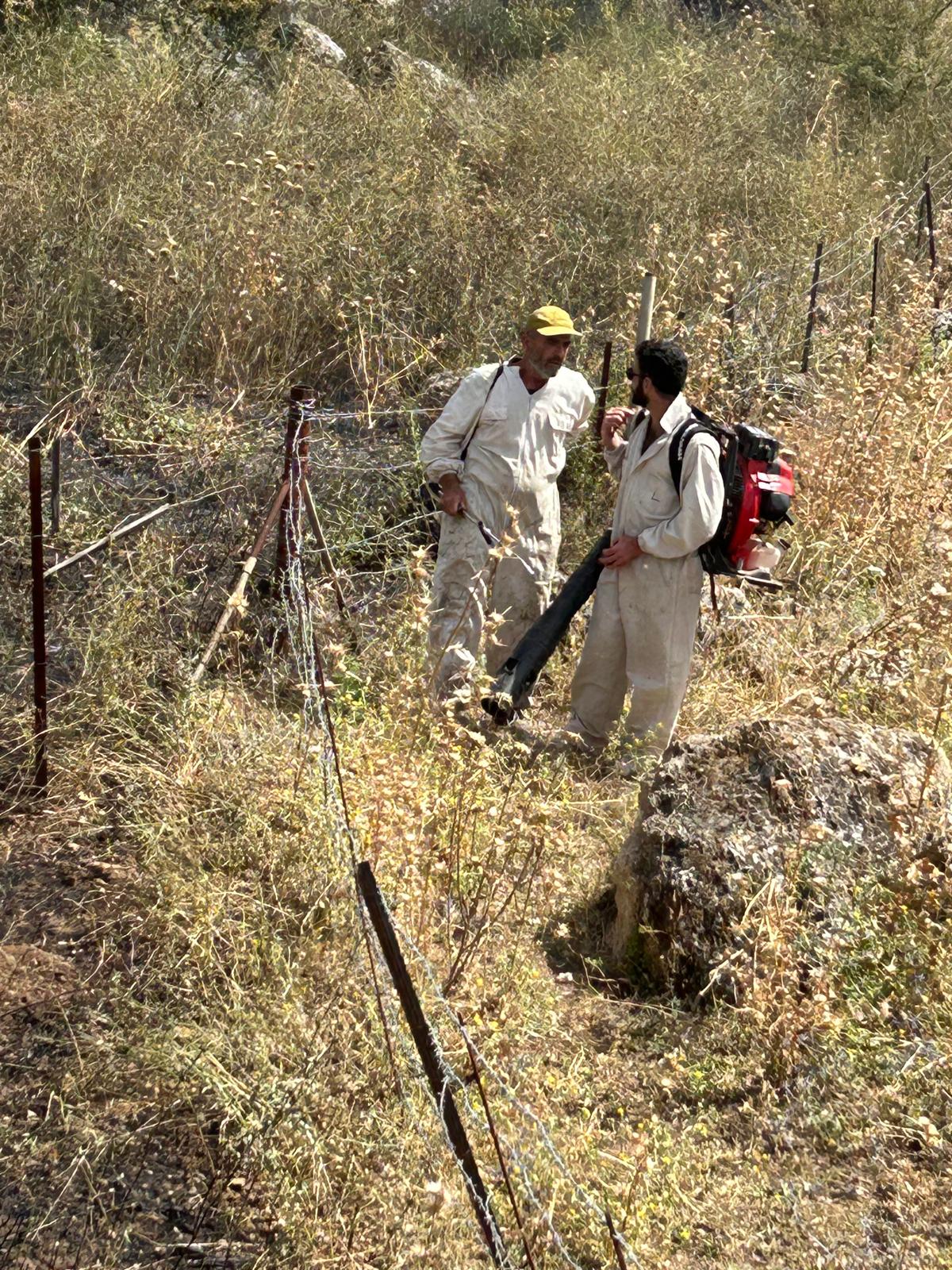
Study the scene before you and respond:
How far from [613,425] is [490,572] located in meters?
0.79

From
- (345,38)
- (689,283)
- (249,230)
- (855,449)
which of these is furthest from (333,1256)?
(345,38)

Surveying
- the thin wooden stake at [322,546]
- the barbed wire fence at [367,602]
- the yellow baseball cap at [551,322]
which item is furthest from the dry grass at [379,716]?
the yellow baseball cap at [551,322]

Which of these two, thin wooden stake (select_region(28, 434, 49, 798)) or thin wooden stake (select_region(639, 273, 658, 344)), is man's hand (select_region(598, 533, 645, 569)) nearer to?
thin wooden stake (select_region(639, 273, 658, 344))

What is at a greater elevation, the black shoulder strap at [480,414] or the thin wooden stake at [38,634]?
the black shoulder strap at [480,414]

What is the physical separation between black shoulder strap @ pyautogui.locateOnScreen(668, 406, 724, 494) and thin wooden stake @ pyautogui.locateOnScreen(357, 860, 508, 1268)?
2.88 meters

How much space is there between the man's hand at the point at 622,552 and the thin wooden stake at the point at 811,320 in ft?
10.2

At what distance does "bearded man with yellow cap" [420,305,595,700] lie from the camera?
5.85 m

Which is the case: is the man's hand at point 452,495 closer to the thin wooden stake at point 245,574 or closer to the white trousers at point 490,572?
the white trousers at point 490,572

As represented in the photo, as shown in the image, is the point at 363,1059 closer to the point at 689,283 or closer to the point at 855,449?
the point at 855,449

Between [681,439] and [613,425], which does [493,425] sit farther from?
[681,439]

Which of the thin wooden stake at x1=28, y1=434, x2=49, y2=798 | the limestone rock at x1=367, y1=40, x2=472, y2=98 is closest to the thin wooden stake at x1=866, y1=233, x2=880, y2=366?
the limestone rock at x1=367, y1=40, x2=472, y2=98

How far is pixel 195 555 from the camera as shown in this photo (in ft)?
21.7

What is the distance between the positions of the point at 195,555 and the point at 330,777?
2.47 meters

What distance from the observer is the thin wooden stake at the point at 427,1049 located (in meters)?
2.82
